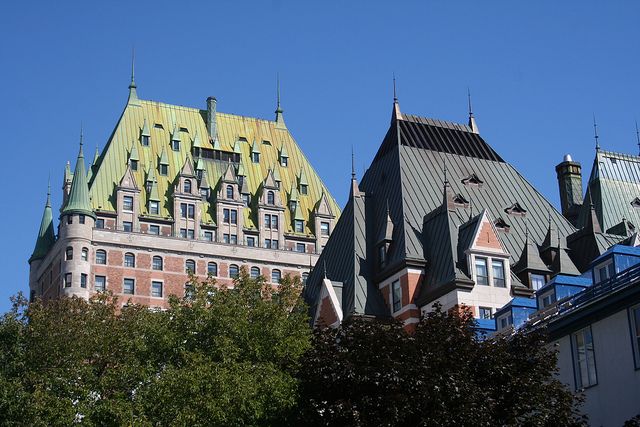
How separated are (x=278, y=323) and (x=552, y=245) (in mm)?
21497

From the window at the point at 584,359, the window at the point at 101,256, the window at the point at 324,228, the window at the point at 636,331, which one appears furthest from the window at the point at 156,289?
the window at the point at 636,331

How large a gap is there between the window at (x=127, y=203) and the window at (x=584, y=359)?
→ 74672 millimetres

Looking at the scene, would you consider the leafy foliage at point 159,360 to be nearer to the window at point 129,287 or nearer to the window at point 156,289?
the window at point 129,287

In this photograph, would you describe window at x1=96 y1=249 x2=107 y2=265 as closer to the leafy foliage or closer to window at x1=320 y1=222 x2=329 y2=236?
window at x1=320 y1=222 x2=329 y2=236

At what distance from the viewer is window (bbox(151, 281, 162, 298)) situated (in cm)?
11225

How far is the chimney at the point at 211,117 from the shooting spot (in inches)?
4978

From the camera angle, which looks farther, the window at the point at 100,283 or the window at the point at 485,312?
the window at the point at 100,283

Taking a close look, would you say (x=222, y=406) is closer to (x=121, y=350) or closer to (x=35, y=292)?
(x=121, y=350)

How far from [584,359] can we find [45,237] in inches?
3327

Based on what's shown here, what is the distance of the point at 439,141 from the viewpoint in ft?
250

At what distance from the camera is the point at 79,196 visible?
4437 inches

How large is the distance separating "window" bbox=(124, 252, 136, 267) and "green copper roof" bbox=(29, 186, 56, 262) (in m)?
9.69

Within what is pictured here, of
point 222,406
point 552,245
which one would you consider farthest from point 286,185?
point 222,406

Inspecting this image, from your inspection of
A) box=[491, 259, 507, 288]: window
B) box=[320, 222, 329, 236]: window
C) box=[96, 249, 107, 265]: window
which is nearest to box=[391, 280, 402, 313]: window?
box=[491, 259, 507, 288]: window
